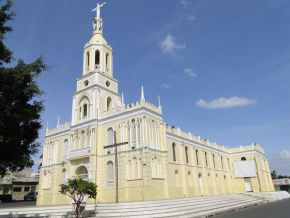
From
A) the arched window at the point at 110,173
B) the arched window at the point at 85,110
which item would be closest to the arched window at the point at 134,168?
the arched window at the point at 110,173

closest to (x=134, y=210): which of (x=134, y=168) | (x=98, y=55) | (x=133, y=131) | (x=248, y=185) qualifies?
(x=134, y=168)

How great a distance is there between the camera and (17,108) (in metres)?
11.6

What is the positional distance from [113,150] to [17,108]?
60.7ft

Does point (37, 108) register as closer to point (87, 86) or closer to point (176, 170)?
point (87, 86)

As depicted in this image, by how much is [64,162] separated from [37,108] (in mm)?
22226

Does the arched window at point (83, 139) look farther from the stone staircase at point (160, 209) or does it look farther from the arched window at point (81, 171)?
the stone staircase at point (160, 209)

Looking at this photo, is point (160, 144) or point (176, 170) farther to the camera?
point (176, 170)

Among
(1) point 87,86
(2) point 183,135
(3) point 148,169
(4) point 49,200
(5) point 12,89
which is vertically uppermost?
(1) point 87,86

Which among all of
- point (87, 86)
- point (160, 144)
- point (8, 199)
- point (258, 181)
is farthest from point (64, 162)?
point (258, 181)

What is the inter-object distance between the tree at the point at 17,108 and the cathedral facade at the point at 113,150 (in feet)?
49.7

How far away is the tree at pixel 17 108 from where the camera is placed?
11.4 meters

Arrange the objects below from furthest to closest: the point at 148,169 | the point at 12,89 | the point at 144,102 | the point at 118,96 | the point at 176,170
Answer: the point at 118,96, the point at 176,170, the point at 144,102, the point at 148,169, the point at 12,89

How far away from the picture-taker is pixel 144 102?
1138 inches

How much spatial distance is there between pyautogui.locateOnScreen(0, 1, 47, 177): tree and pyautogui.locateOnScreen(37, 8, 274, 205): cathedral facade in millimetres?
15140
